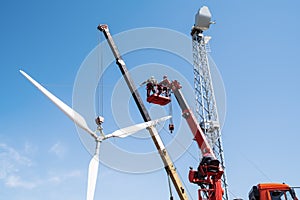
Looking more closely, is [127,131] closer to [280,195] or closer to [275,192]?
[275,192]

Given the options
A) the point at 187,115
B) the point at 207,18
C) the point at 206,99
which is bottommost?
the point at 187,115

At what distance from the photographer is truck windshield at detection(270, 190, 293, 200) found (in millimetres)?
18328

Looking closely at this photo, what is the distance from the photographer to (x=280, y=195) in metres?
18.4

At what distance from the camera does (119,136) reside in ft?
90.9

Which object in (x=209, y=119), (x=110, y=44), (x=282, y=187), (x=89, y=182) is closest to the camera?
(x=282, y=187)

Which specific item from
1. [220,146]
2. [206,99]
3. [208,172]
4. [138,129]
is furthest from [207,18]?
[208,172]

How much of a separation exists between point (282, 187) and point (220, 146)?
66.1 ft

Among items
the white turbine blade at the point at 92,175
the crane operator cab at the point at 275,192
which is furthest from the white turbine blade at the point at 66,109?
the crane operator cab at the point at 275,192

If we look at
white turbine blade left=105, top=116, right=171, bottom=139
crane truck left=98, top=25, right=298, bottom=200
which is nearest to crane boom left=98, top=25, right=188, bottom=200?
crane truck left=98, top=25, right=298, bottom=200

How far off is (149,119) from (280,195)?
18.2 meters

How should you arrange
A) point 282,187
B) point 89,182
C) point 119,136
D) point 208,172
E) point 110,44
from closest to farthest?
1. point 282,187
2. point 89,182
3. point 208,172
4. point 119,136
5. point 110,44

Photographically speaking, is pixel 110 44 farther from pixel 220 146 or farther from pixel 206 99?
pixel 220 146

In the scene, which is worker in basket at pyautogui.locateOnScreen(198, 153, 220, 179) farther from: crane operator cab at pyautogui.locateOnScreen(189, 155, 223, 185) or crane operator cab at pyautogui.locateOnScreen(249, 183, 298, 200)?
crane operator cab at pyautogui.locateOnScreen(249, 183, 298, 200)

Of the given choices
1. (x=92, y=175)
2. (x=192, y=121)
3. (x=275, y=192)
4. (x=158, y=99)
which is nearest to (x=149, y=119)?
(x=158, y=99)
